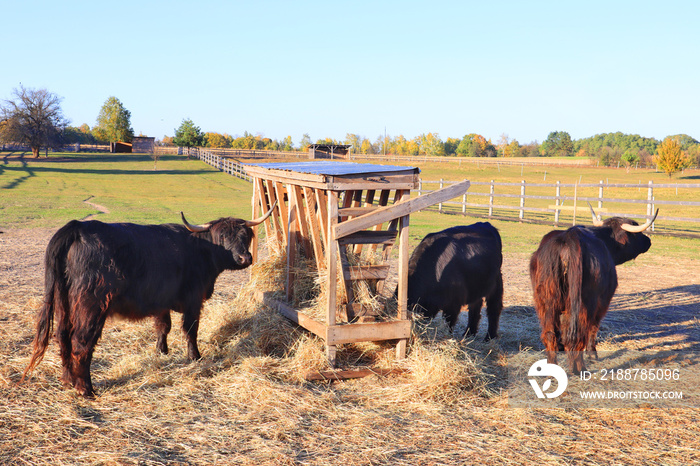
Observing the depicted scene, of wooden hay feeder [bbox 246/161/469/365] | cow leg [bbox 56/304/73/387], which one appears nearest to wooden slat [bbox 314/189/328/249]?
wooden hay feeder [bbox 246/161/469/365]

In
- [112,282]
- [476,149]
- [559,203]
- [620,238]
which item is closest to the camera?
[112,282]

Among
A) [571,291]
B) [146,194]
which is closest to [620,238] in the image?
[571,291]

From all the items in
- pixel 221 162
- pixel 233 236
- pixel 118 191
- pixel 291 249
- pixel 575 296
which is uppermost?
pixel 221 162

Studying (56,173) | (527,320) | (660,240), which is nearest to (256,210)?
(527,320)

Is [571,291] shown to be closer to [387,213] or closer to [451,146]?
[387,213]

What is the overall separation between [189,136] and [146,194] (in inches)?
1783

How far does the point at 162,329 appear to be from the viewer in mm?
6062

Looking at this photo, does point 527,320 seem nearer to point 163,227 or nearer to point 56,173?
point 163,227

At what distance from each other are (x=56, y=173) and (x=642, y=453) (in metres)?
47.1

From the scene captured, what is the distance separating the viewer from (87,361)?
487 centimetres

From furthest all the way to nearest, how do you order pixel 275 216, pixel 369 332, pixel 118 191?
pixel 118 191 → pixel 275 216 → pixel 369 332

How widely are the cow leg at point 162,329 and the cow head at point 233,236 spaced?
93 cm

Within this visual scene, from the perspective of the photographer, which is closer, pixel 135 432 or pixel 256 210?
pixel 135 432

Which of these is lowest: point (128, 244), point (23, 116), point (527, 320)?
point (527, 320)
